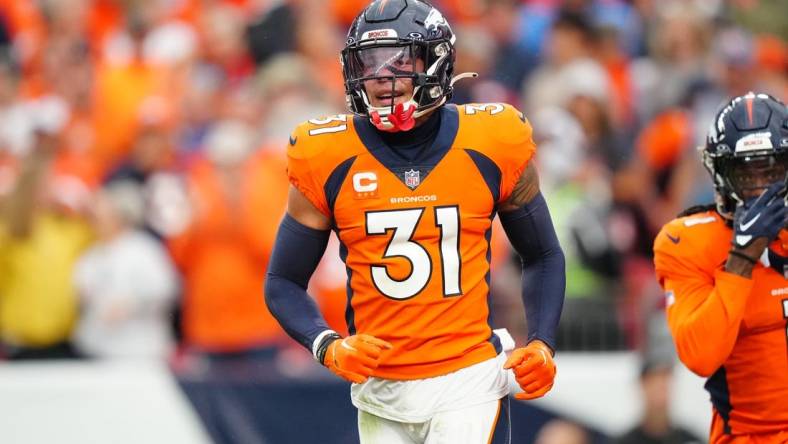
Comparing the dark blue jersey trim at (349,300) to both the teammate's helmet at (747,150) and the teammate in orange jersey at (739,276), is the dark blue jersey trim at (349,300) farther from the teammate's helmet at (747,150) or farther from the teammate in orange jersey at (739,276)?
the teammate's helmet at (747,150)

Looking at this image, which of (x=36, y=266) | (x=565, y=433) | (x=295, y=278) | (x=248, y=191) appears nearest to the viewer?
(x=295, y=278)

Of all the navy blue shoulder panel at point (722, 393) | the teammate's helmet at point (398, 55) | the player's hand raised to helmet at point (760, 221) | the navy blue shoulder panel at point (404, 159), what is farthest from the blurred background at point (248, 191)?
the teammate's helmet at point (398, 55)

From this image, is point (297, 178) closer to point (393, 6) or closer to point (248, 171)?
point (393, 6)

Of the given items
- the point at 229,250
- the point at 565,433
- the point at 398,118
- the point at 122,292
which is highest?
the point at 398,118

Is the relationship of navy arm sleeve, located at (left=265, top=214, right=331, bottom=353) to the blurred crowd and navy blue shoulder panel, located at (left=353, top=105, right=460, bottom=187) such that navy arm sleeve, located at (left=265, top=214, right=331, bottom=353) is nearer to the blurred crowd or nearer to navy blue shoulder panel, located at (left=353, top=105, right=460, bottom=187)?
navy blue shoulder panel, located at (left=353, top=105, right=460, bottom=187)

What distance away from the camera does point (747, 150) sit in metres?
4.94

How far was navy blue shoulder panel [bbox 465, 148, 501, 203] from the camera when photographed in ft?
16.2

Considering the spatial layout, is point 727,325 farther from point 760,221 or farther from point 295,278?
point 295,278

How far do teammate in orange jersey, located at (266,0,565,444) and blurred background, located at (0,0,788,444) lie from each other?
2.62 meters

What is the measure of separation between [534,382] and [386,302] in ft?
1.82

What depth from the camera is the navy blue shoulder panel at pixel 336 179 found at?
4914 millimetres

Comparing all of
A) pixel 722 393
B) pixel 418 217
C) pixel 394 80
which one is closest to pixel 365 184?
pixel 418 217

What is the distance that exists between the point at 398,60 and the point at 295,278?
83cm

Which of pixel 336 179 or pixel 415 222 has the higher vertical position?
pixel 336 179
